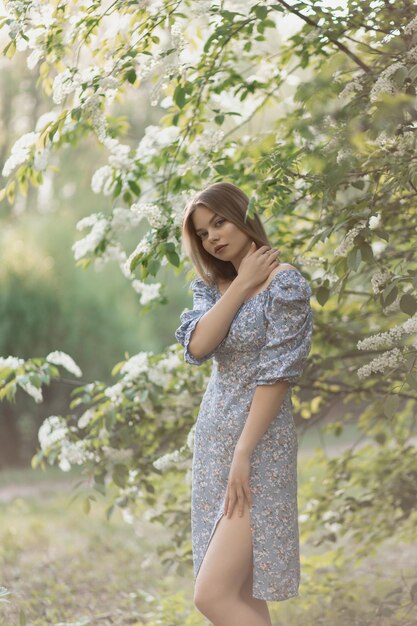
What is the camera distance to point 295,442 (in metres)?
2.64

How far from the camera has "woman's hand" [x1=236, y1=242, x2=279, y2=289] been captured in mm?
2570

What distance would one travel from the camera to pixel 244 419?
256cm

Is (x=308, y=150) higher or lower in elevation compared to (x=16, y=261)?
higher

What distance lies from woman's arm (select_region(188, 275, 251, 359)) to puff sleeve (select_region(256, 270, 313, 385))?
0.08 m

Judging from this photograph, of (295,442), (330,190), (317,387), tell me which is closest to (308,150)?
(330,190)

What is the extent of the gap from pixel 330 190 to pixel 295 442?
72 centimetres

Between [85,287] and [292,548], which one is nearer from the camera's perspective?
[292,548]

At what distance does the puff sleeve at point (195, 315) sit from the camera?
2.63 metres

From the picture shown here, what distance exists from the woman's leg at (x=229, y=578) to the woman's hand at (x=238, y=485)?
0.02 meters

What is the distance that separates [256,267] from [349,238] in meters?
0.25

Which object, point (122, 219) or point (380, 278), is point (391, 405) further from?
point (122, 219)

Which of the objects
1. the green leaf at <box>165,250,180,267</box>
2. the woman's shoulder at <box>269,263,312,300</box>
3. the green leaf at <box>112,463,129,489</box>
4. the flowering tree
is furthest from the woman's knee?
the green leaf at <box>112,463,129,489</box>

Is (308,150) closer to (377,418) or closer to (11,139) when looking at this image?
(377,418)

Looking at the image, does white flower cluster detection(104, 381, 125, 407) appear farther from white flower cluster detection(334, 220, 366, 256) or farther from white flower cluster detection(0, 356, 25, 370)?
white flower cluster detection(334, 220, 366, 256)
